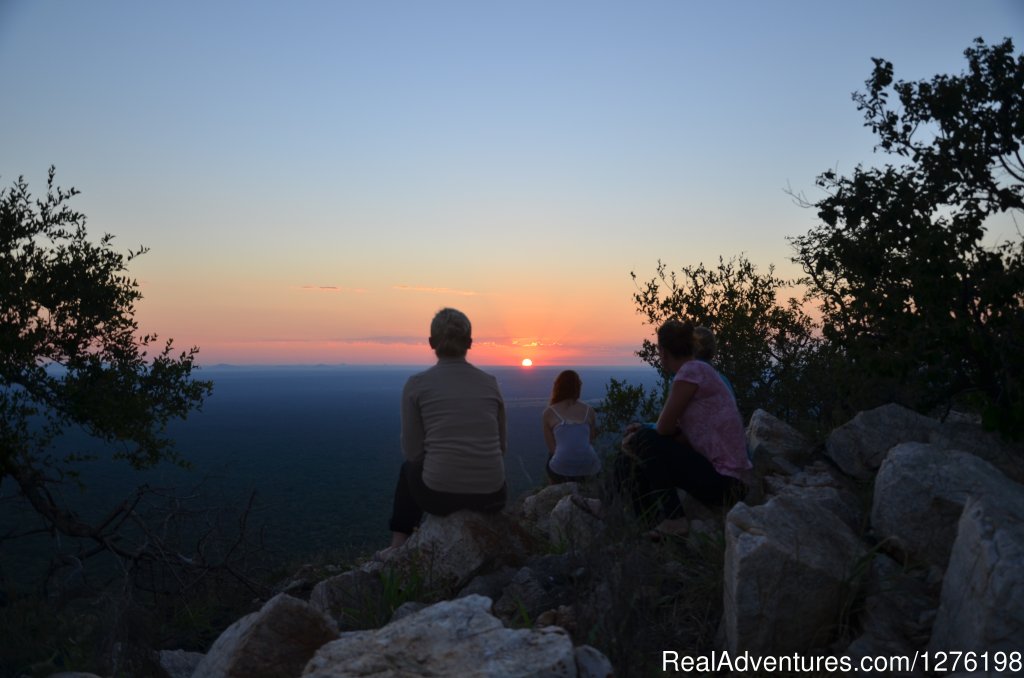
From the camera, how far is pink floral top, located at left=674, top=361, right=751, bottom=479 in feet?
21.1

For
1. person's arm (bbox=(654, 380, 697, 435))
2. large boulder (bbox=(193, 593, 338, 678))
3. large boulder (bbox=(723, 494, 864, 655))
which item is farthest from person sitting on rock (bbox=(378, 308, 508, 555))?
large boulder (bbox=(723, 494, 864, 655))

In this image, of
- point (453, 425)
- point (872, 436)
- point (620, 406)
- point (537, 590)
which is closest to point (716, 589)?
point (537, 590)

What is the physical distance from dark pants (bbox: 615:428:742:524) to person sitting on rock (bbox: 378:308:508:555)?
1.17 m

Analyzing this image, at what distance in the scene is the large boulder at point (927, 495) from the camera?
5082mm

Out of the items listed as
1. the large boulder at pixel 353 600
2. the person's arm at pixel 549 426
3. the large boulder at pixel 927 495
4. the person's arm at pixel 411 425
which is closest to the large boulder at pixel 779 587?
the large boulder at pixel 927 495

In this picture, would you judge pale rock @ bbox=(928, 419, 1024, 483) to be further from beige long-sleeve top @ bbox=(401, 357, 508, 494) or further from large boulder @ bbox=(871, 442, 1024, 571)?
beige long-sleeve top @ bbox=(401, 357, 508, 494)

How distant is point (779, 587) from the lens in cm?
414

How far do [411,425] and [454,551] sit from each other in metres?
1.12

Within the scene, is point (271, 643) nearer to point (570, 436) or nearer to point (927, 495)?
point (927, 495)

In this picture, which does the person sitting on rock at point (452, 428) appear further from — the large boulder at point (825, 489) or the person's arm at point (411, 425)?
the large boulder at point (825, 489)

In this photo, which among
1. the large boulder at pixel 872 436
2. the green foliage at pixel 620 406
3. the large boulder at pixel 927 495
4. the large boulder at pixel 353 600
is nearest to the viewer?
the large boulder at pixel 927 495

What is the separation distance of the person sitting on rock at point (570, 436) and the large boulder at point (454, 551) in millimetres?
3333

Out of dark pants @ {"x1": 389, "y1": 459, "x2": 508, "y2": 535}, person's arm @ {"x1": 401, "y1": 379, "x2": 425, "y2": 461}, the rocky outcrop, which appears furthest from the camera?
dark pants @ {"x1": 389, "y1": 459, "x2": 508, "y2": 535}

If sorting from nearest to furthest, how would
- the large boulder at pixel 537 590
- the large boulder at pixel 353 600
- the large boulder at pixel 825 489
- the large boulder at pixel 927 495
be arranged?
1. the large boulder at pixel 927 495
2. the large boulder at pixel 537 590
3. the large boulder at pixel 353 600
4. the large boulder at pixel 825 489
